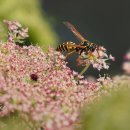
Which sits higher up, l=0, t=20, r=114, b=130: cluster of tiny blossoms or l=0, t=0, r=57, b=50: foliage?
l=0, t=0, r=57, b=50: foliage

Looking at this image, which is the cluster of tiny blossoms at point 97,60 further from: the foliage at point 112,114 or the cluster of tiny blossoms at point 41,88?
the foliage at point 112,114

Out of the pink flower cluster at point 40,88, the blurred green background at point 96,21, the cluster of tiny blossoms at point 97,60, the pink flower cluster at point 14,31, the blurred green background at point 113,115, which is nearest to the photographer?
the blurred green background at point 113,115

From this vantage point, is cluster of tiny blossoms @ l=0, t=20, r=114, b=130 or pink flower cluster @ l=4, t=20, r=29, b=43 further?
pink flower cluster @ l=4, t=20, r=29, b=43

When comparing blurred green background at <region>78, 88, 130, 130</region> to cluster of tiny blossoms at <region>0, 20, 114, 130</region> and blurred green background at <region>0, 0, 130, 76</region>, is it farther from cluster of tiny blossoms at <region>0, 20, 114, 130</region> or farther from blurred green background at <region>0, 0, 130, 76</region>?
blurred green background at <region>0, 0, 130, 76</region>

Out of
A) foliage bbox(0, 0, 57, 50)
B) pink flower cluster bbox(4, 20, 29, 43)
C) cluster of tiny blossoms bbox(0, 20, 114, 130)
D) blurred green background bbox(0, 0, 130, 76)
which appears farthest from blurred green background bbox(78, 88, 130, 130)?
blurred green background bbox(0, 0, 130, 76)

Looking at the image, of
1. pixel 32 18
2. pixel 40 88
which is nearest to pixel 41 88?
pixel 40 88

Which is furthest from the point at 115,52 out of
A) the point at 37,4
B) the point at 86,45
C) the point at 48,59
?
the point at 48,59

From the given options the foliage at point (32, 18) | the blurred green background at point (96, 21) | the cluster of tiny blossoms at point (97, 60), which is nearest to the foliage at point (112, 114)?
the cluster of tiny blossoms at point (97, 60)

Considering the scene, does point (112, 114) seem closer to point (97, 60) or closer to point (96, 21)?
point (97, 60)

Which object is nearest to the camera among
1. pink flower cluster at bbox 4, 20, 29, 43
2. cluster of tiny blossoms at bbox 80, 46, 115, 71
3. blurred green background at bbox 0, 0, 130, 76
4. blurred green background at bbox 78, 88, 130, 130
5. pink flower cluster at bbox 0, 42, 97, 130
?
blurred green background at bbox 78, 88, 130, 130
